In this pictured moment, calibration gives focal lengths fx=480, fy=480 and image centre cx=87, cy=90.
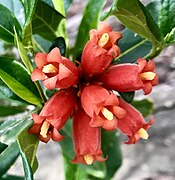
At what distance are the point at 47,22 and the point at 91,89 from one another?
0.17 metres

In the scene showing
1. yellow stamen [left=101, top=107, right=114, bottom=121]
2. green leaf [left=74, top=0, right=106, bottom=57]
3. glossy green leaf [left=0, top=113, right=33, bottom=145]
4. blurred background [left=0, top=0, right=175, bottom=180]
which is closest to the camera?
yellow stamen [left=101, top=107, right=114, bottom=121]

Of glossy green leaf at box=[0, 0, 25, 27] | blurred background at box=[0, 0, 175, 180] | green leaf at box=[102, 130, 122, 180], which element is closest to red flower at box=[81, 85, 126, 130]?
glossy green leaf at box=[0, 0, 25, 27]

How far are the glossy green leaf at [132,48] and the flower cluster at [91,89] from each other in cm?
12

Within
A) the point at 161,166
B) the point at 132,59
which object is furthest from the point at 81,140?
the point at 161,166

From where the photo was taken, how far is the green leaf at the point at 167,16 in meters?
0.63

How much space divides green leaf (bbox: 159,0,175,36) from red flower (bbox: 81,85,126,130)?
147 millimetres

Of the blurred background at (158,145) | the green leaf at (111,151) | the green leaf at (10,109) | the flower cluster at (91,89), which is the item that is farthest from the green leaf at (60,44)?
the blurred background at (158,145)

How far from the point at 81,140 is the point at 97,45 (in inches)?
4.7

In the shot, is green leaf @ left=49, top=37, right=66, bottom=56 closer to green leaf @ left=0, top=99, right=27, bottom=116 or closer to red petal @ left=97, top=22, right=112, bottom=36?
red petal @ left=97, top=22, right=112, bottom=36

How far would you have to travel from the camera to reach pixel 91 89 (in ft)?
1.82

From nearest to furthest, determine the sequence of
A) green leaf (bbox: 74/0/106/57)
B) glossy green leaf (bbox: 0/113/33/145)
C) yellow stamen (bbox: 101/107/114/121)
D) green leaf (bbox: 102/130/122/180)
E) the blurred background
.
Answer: yellow stamen (bbox: 101/107/114/121)
glossy green leaf (bbox: 0/113/33/145)
green leaf (bbox: 74/0/106/57)
green leaf (bbox: 102/130/122/180)
the blurred background

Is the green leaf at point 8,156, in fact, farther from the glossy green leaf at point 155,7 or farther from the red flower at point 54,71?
the glossy green leaf at point 155,7

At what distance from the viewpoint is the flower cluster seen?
53 centimetres

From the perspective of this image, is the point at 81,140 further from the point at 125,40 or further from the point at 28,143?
the point at 125,40
